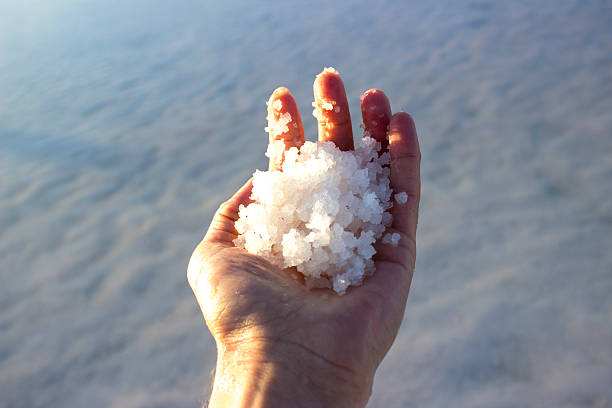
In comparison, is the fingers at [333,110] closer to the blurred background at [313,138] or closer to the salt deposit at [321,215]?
the salt deposit at [321,215]

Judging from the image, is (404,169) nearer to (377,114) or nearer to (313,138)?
(377,114)

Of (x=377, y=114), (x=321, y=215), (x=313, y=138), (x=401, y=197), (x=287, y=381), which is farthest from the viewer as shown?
(x=313, y=138)

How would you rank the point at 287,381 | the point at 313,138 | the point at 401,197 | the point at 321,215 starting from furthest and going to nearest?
1. the point at 313,138
2. the point at 401,197
3. the point at 321,215
4. the point at 287,381

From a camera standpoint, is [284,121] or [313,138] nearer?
[284,121]

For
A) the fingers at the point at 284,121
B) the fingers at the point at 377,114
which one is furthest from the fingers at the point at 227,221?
the fingers at the point at 377,114

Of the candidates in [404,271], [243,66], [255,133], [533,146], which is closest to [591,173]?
[533,146]

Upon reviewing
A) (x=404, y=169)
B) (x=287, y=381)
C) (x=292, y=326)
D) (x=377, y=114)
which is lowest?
(x=287, y=381)

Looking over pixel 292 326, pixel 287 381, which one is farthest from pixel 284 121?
pixel 287 381
